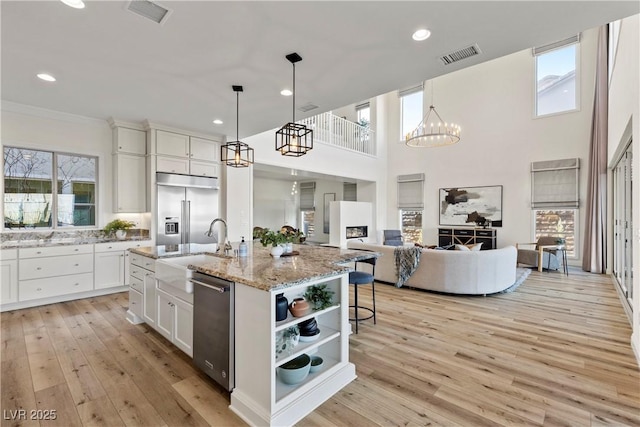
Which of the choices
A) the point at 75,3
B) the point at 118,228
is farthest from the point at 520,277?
the point at 118,228

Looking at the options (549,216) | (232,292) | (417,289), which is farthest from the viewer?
(549,216)

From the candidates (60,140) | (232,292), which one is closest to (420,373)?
(232,292)

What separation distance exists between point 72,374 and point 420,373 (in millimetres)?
2894

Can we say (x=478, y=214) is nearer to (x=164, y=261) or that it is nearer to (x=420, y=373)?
(x=420, y=373)

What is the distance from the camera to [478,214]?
27.4ft

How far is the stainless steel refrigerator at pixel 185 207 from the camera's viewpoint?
17.4 feet

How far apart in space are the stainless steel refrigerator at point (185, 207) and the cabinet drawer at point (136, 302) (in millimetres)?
1789

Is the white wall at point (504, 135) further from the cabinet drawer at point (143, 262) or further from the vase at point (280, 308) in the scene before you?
the cabinet drawer at point (143, 262)

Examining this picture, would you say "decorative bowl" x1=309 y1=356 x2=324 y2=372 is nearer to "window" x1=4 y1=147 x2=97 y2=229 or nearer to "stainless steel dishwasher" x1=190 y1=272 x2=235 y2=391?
"stainless steel dishwasher" x1=190 y1=272 x2=235 y2=391

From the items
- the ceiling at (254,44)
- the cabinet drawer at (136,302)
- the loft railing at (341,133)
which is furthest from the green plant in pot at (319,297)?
the loft railing at (341,133)

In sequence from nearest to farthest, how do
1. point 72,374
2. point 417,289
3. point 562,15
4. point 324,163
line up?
point 562,15, point 72,374, point 417,289, point 324,163

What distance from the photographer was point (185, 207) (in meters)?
5.57

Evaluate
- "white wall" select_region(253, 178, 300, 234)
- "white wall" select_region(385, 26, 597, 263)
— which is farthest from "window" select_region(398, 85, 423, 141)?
"white wall" select_region(253, 178, 300, 234)

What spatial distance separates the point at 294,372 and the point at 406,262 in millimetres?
3459
